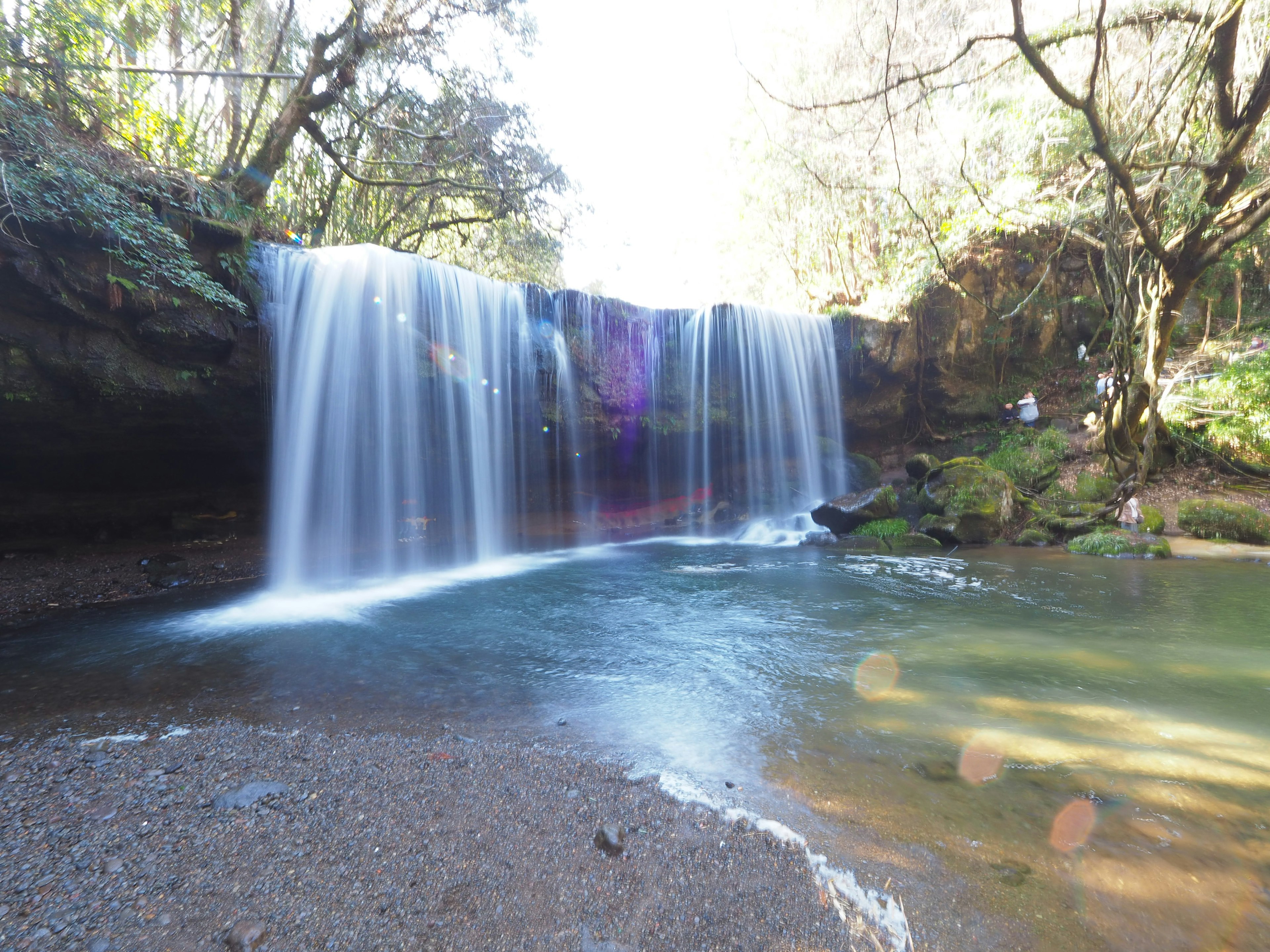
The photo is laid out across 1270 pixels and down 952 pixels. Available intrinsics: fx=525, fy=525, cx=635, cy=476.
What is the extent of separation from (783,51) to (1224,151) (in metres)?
8.26

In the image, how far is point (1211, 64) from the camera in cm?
655

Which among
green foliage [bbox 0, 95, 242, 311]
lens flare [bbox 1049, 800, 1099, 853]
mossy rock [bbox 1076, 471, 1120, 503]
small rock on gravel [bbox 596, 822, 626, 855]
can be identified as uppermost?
green foliage [bbox 0, 95, 242, 311]

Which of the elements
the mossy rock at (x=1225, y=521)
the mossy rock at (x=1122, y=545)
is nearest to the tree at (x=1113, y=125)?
the mossy rock at (x=1225, y=521)

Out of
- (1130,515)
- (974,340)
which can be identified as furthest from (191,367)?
(974,340)

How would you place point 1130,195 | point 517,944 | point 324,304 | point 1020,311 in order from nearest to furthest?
point 517,944 → point 1130,195 → point 324,304 → point 1020,311

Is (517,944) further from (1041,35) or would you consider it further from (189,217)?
(1041,35)

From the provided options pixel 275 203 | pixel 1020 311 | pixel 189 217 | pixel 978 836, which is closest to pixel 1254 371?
pixel 1020 311

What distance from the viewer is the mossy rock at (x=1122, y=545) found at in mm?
8188

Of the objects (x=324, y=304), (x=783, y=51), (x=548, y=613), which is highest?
(x=783, y=51)

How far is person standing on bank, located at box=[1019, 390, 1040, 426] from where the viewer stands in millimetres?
13758

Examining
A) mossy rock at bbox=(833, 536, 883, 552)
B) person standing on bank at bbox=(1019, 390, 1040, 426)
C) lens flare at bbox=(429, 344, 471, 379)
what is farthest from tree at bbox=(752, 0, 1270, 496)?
lens flare at bbox=(429, 344, 471, 379)

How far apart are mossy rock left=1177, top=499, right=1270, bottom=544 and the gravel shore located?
36.8 ft

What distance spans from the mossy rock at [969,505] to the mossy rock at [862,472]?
3.80 meters

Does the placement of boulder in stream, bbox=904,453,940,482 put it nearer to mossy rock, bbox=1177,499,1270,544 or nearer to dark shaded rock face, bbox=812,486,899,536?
dark shaded rock face, bbox=812,486,899,536
